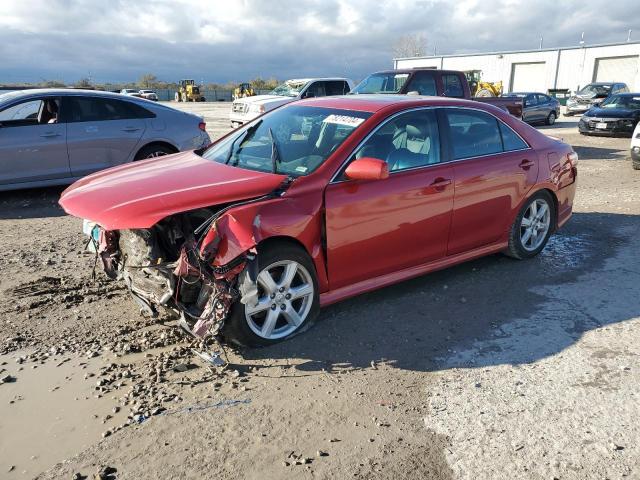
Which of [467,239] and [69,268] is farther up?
[467,239]

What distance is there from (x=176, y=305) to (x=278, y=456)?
1262mm

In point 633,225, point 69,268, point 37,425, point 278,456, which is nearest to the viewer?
point 278,456

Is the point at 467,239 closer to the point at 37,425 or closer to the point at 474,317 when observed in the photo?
the point at 474,317

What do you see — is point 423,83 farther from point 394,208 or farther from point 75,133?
point 394,208

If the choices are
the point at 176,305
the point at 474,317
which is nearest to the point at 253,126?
the point at 176,305

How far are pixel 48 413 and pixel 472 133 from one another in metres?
4.08

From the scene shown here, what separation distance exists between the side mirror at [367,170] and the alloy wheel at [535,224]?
2303 mm

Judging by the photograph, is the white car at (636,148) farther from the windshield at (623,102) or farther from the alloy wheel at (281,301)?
the alloy wheel at (281,301)

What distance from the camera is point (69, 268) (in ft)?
17.2

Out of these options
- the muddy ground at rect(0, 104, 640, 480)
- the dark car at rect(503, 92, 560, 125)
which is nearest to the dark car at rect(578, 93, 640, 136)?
the dark car at rect(503, 92, 560, 125)

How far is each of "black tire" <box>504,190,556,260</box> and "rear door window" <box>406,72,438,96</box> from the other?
20.9ft

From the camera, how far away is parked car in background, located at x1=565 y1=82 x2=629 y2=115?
87.4 ft

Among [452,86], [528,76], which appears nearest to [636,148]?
[452,86]

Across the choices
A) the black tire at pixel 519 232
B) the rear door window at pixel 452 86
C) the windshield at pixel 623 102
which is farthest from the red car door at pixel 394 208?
the windshield at pixel 623 102
